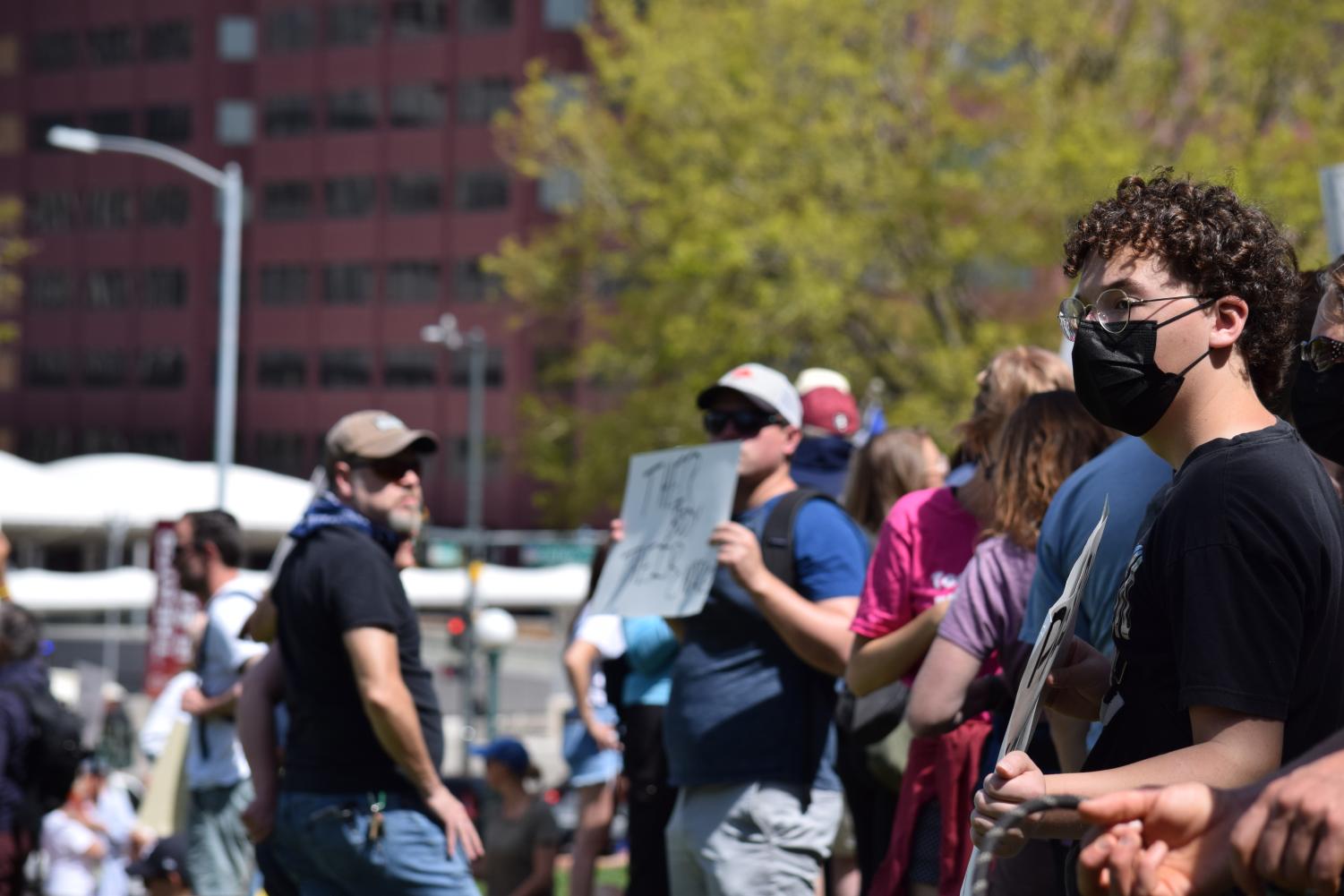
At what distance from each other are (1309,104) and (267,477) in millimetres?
16693

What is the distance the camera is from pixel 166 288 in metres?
68.4

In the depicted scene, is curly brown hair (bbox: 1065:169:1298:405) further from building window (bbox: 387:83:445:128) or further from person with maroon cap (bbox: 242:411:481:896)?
building window (bbox: 387:83:445:128)

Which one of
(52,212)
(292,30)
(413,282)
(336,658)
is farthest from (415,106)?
(336,658)

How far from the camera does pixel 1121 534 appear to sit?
3271 mm

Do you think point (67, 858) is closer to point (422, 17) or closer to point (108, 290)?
point (422, 17)

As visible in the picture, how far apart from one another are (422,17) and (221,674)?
5890 cm

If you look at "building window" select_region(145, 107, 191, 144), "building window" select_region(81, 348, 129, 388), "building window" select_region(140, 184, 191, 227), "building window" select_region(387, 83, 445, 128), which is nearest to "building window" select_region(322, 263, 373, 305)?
"building window" select_region(387, 83, 445, 128)

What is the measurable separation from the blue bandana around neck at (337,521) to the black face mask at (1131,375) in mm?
2953

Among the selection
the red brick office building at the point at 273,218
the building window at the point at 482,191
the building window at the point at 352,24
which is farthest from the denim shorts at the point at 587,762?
the building window at the point at 352,24

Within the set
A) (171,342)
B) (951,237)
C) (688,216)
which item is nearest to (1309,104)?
(951,237)

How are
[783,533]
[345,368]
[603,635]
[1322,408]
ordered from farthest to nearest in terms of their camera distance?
1. [345,368]
2. [603,635]
3. [783,533]
4. [1322,408]

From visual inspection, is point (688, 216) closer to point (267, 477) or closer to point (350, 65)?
point (267, 477)

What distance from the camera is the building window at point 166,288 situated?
6812cm

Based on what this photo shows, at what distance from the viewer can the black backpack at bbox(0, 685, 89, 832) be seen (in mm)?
7219
